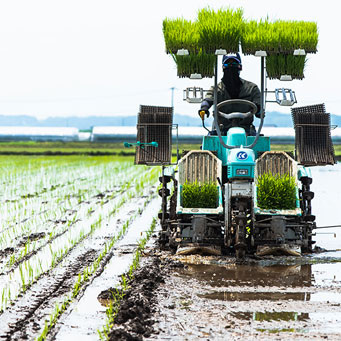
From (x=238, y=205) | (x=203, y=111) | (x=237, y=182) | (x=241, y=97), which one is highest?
(x=241, y=97)

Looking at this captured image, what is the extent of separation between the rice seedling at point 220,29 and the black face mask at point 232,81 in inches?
20.2

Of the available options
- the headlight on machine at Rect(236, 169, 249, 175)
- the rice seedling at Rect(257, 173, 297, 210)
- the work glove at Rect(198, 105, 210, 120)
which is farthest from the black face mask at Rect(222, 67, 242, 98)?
the headlight on machine at Rect(236, 169, 249, 175)

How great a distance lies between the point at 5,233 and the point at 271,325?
5.08m

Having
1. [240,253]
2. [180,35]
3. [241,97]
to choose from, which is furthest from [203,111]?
[240,253]

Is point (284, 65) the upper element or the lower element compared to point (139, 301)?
upper

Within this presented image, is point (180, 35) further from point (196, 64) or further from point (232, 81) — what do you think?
point (232, 81)

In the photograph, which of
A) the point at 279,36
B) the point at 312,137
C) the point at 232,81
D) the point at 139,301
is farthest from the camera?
the point at 232,81

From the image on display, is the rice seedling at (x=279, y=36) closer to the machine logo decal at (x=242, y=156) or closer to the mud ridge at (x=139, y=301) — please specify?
the machine logo decal at (x=242, y=156)

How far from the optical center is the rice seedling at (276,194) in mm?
7047

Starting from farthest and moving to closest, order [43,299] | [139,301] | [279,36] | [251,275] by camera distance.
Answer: [279,36] → [251,275] → [43,299] → [139,301]

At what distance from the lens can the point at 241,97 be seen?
7844mm

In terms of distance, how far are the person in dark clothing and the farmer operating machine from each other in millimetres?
115

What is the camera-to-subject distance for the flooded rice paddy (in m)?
4.42

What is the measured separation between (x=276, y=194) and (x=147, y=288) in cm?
215
